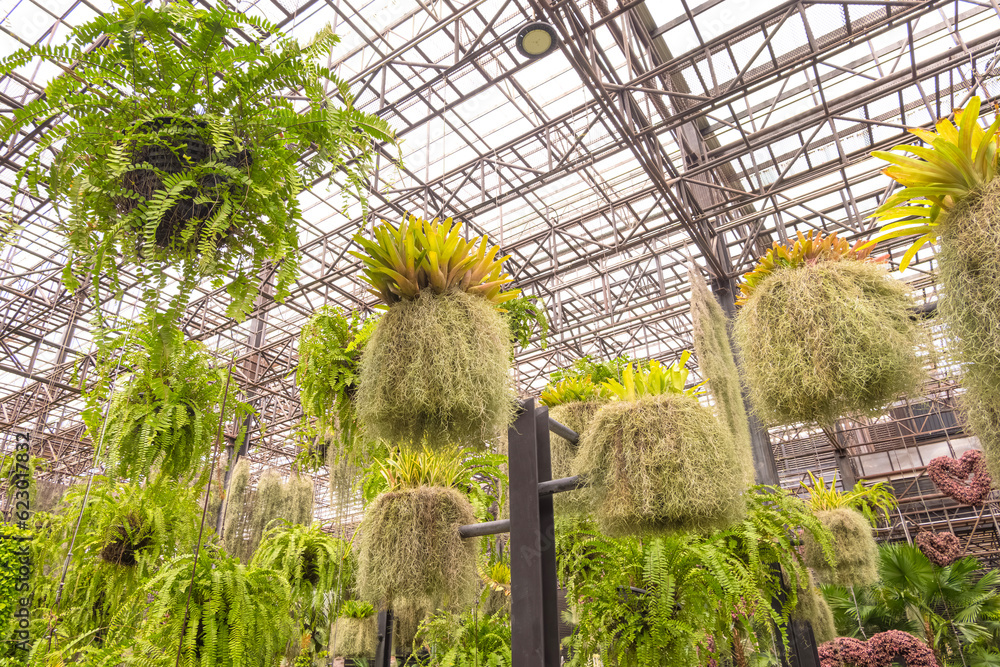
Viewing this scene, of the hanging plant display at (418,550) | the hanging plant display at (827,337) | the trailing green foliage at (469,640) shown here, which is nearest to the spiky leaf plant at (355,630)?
the trailing green foliage at (469,640)

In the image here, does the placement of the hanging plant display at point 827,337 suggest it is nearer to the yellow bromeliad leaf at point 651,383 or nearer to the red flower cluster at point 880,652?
the yellow bromeliad leaf at point 651,383

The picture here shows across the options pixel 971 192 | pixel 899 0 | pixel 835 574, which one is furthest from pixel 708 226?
pixel 971 192

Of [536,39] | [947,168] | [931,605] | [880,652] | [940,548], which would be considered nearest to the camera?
[947,168]

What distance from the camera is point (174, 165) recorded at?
1.62 meters

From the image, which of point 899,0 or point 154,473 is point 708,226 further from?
point 154,473

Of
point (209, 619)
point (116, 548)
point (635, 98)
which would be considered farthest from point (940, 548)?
point (116, 548)

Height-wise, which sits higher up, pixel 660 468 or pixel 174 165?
pixel 174 165

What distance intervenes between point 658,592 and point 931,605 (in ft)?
31.4

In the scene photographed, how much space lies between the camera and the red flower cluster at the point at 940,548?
30.5ft

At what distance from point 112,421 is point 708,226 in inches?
280

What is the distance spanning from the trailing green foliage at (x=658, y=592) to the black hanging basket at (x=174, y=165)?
246 centimetres

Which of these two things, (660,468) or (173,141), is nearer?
(173,141)

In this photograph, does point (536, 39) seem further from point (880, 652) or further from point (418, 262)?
point (880, 652)

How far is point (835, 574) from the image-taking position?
5.03m
